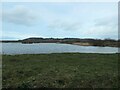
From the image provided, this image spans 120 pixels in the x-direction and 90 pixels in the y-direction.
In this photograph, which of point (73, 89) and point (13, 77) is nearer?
point (73, 89)

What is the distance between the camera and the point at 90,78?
14719mm

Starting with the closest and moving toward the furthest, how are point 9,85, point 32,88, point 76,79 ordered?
point 32,88 → point 9,85 → point 76,79

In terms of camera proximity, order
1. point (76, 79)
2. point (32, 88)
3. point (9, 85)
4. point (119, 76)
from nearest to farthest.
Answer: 1. point (32, 88)
2. point (9, 85)
3. point (76, 79)
4. point (119, 76)

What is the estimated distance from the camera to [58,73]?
1611cm

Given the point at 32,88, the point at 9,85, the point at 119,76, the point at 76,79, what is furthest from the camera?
the point at 119,76

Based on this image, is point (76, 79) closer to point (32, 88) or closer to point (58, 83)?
point (58, 83)

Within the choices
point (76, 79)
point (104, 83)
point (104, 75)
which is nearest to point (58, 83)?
point (76, 79)

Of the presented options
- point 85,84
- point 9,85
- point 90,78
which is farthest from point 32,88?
point 90,78

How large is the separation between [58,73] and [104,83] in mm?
3331

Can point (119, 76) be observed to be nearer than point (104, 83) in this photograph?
No

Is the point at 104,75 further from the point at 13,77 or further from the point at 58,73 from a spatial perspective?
the point at 13,77

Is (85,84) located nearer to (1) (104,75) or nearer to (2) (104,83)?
(2) (104,83)

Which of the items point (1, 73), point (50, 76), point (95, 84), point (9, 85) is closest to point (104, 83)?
point (95, 84)

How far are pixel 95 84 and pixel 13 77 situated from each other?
4.80m
